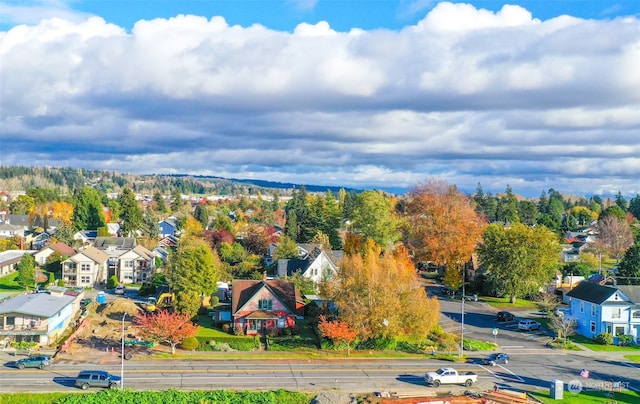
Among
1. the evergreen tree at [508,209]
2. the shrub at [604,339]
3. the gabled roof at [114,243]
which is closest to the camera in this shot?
the shrub at [604,339]

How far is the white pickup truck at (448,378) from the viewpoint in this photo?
4969 cm

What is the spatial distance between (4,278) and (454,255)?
78.7 meters

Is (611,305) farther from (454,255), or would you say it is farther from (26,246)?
(26,246)

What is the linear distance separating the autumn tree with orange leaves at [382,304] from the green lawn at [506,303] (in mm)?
26341

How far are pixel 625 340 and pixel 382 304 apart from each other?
2987cm

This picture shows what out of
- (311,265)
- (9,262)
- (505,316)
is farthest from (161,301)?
Answer: (9,262)

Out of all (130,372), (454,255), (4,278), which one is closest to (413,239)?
(454,255)

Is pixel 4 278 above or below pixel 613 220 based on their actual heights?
below

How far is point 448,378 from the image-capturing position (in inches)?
1962

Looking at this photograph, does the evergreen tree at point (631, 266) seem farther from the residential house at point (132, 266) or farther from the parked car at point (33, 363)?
the residential house at point (132, 266)

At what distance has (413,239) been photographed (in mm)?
101938

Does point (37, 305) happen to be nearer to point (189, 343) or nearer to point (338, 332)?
point (189, 343)

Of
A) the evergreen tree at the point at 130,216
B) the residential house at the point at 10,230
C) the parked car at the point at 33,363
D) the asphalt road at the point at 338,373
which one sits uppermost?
the evergreen tree at the point at 130,216

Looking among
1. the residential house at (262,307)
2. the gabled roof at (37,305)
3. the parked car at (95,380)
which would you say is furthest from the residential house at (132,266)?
the parked car at (95,380)
